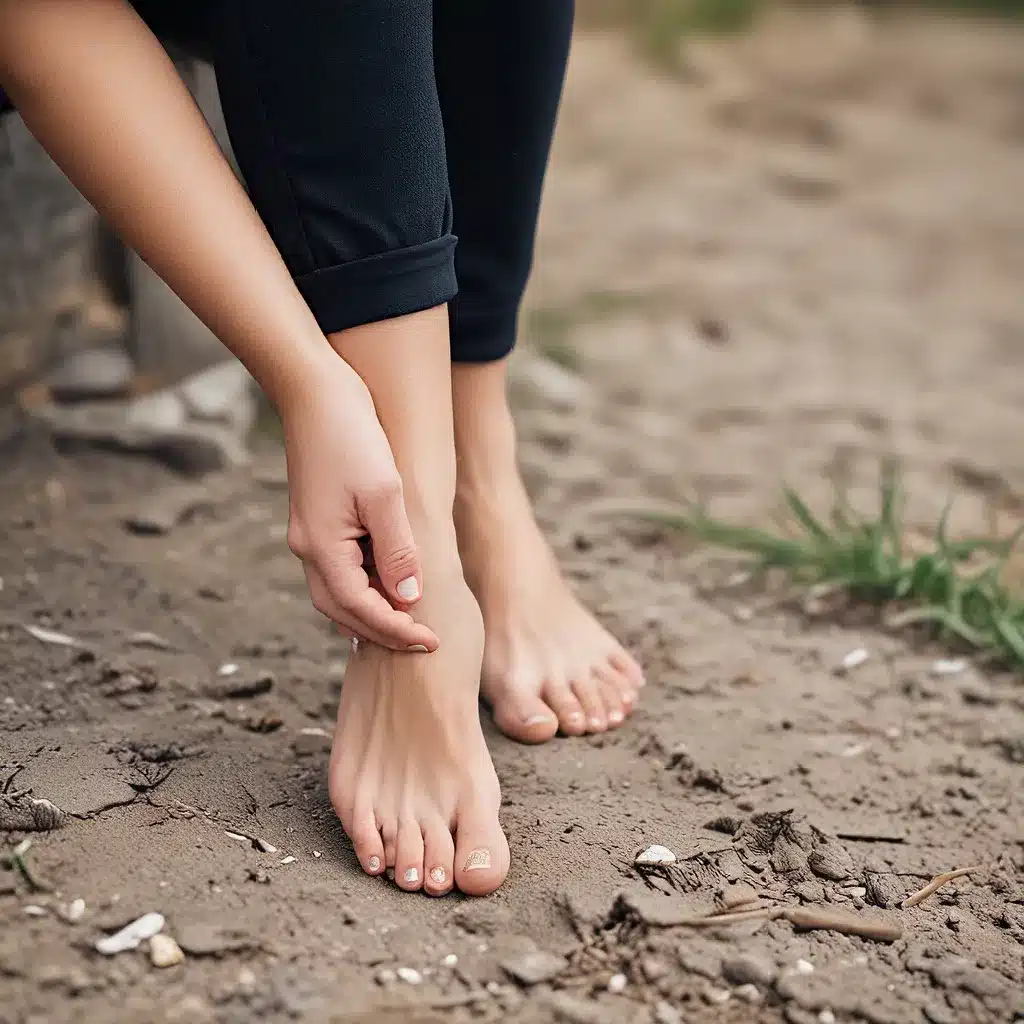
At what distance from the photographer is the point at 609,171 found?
11.5 feet

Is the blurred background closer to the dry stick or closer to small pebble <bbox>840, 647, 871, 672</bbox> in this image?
small pebble <bbox>840, 647, 871, 672</bbox>

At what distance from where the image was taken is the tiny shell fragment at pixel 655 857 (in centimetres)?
106

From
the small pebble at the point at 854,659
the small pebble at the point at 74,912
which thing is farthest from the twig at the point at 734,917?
the small pebble at the point at 854,659

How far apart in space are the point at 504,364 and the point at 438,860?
558 millimetres

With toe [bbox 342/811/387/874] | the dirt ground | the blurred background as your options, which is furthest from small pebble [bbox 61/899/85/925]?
the blurred background

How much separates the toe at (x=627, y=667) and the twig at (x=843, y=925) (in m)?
0.42

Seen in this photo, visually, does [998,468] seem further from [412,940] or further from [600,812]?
[412,940]

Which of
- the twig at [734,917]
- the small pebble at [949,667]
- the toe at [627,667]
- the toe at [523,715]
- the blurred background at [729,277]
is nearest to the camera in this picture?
the twig at [734,917]

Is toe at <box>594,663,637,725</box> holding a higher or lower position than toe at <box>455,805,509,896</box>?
lower

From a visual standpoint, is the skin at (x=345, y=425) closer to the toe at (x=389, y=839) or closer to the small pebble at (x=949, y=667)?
the toe at (x=389, y=839)

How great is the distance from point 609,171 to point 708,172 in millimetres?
290

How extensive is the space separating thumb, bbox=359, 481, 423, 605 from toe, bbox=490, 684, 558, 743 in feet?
0.95

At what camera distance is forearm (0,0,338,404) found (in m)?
0.92

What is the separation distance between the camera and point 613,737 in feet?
4.33
